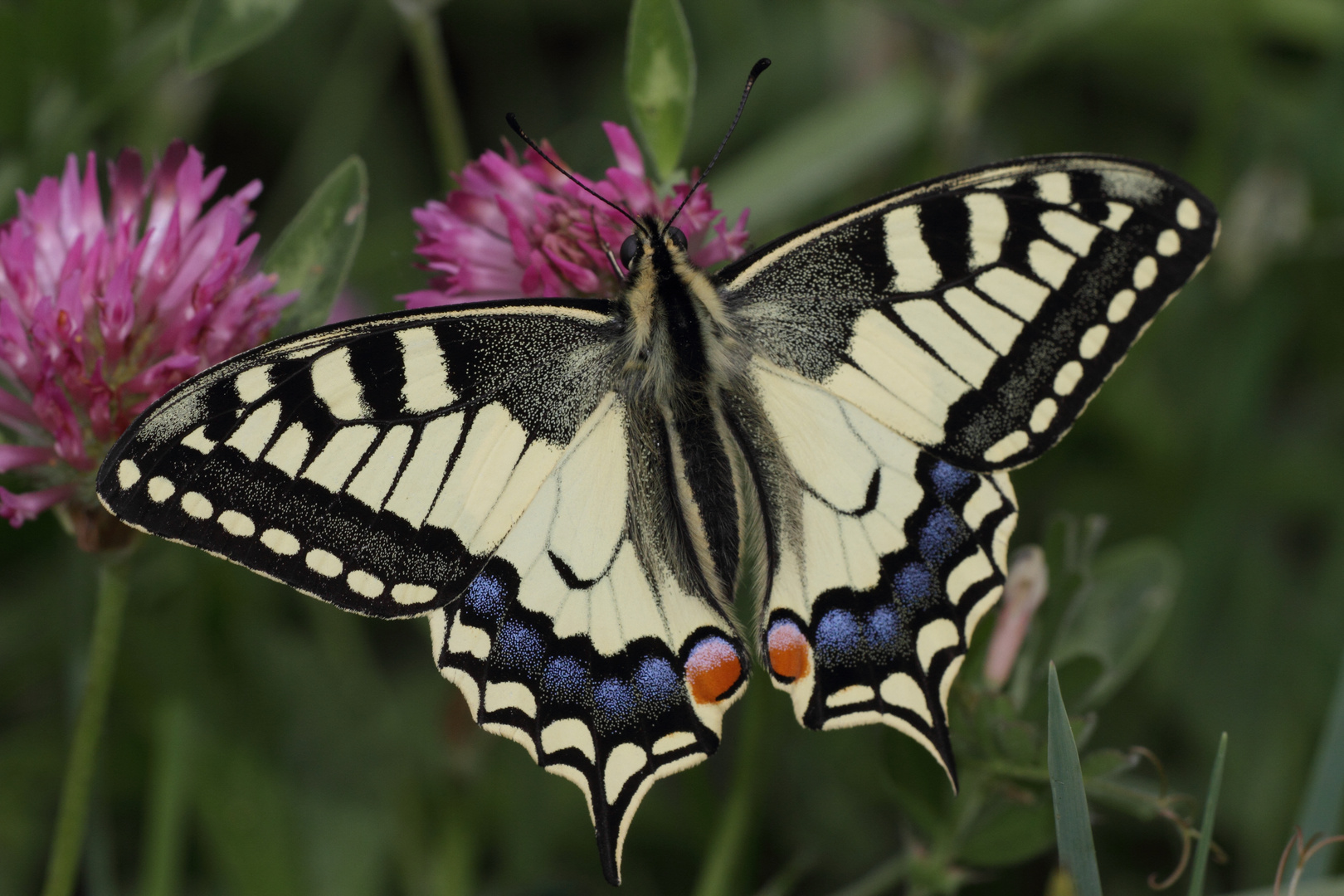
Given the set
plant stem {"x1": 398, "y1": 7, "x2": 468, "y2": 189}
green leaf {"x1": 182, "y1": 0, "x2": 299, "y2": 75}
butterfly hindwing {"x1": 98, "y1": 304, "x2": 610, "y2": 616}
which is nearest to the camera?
Result: butterfly hindwing {"x1": 98, "y1": 304, "x2": 610, "y2": 616}

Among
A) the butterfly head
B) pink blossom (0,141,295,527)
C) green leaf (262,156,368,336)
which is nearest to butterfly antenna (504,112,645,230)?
the butterfly head

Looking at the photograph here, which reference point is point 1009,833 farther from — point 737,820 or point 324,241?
point 324,241

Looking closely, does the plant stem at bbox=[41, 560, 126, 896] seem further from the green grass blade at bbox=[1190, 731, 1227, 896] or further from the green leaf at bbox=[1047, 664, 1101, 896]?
the green grass blade at bbox=[1190, 731, 1227, 896]

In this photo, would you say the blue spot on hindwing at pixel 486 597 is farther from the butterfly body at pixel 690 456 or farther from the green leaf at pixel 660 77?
the green leaf at pixel 660 77

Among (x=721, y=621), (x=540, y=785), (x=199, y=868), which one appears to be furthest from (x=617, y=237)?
(x=199, y=868)

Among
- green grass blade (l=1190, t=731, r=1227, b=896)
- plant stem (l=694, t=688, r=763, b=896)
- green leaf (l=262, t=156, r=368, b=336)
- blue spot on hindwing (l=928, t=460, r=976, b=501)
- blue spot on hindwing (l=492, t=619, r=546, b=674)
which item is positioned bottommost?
plant stem (l=694, t=688, r=763, b=896)

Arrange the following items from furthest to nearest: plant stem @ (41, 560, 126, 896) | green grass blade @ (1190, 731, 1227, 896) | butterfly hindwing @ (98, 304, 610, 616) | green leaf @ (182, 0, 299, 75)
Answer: green leaf @ (182, 0, 299, 75) → plant stem @ (41, 560, 126, 896) → butterfly hindwing @ (98, 304, 610, 616) → green grass blade @ (1190, 731, 1227, 896)

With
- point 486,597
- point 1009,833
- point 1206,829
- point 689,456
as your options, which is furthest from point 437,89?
point 1206,829
